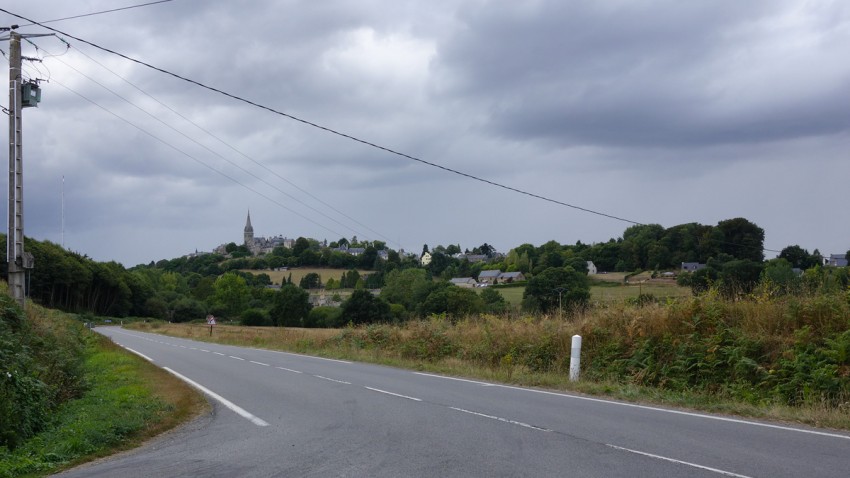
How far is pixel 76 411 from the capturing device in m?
12.6

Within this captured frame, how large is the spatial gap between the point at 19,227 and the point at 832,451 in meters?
18.8

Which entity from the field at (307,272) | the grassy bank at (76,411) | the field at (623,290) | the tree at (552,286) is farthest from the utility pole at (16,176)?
the field at (307,272)

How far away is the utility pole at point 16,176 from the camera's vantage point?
1831 centimetres

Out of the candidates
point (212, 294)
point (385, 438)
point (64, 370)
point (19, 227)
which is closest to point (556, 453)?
point (385, 438)

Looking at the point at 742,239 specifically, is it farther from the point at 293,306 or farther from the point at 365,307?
the point at 293,306

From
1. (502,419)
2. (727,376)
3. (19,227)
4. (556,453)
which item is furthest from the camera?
(19,227)

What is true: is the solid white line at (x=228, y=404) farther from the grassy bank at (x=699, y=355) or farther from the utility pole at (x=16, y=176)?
the grassy bank at (x=699, y=355)

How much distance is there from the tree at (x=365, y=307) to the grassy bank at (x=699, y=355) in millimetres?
53972

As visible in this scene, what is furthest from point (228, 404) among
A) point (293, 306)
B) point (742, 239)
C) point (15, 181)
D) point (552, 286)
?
point (293, 306)

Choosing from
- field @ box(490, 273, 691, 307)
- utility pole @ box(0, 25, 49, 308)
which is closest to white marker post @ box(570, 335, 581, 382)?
field @ box(490, 273, 691, 307)

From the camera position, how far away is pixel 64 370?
15664 millimetres

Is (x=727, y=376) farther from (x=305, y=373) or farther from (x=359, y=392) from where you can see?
(x=305, y=373)

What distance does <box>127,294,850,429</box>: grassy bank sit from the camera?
12.3 m

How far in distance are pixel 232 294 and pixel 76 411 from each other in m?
122
